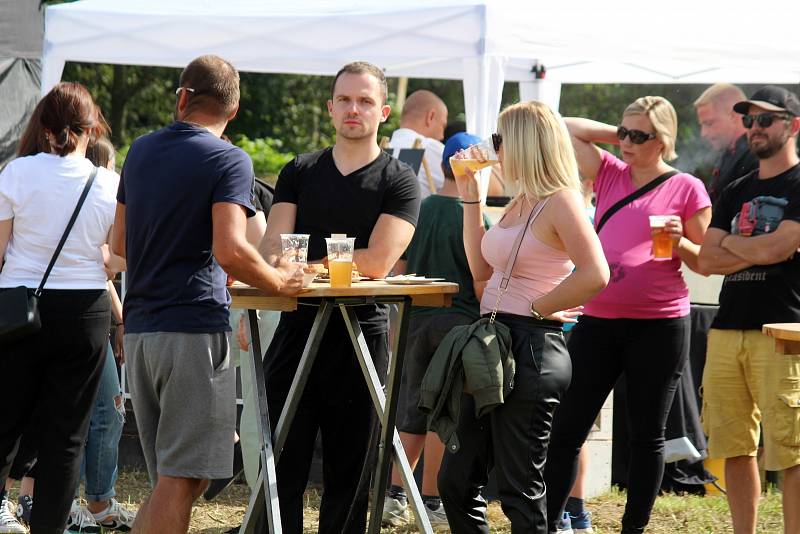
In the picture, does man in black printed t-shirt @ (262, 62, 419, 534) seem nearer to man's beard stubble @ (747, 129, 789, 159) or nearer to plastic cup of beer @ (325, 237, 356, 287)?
plastic cup of beer @ (325, 237, 356, 287)

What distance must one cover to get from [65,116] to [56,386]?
0.97 m

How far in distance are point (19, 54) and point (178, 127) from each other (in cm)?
408

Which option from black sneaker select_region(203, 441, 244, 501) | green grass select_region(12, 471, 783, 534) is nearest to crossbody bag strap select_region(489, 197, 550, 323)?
green grass select_region(12, 471, 783, 534)

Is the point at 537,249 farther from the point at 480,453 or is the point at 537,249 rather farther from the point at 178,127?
the point at 178,127

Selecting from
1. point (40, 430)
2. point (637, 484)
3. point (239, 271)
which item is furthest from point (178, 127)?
point (637, 484)

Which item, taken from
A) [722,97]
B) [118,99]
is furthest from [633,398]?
[118,99]

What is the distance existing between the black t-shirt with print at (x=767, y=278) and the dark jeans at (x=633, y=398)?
0.26 metres

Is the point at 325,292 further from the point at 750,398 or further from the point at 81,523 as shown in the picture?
the point at 81,523

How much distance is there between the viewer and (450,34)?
6.35 meters

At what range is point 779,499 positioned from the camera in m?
5.57

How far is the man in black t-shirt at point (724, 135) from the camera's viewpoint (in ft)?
25.1

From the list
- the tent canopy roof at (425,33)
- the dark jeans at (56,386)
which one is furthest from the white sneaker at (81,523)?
the tent canopy roof at (425,33)

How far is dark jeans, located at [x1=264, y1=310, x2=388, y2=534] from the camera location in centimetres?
380

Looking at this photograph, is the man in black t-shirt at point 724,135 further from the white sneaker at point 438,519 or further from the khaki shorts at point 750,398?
the white sneaker at point 438,519
